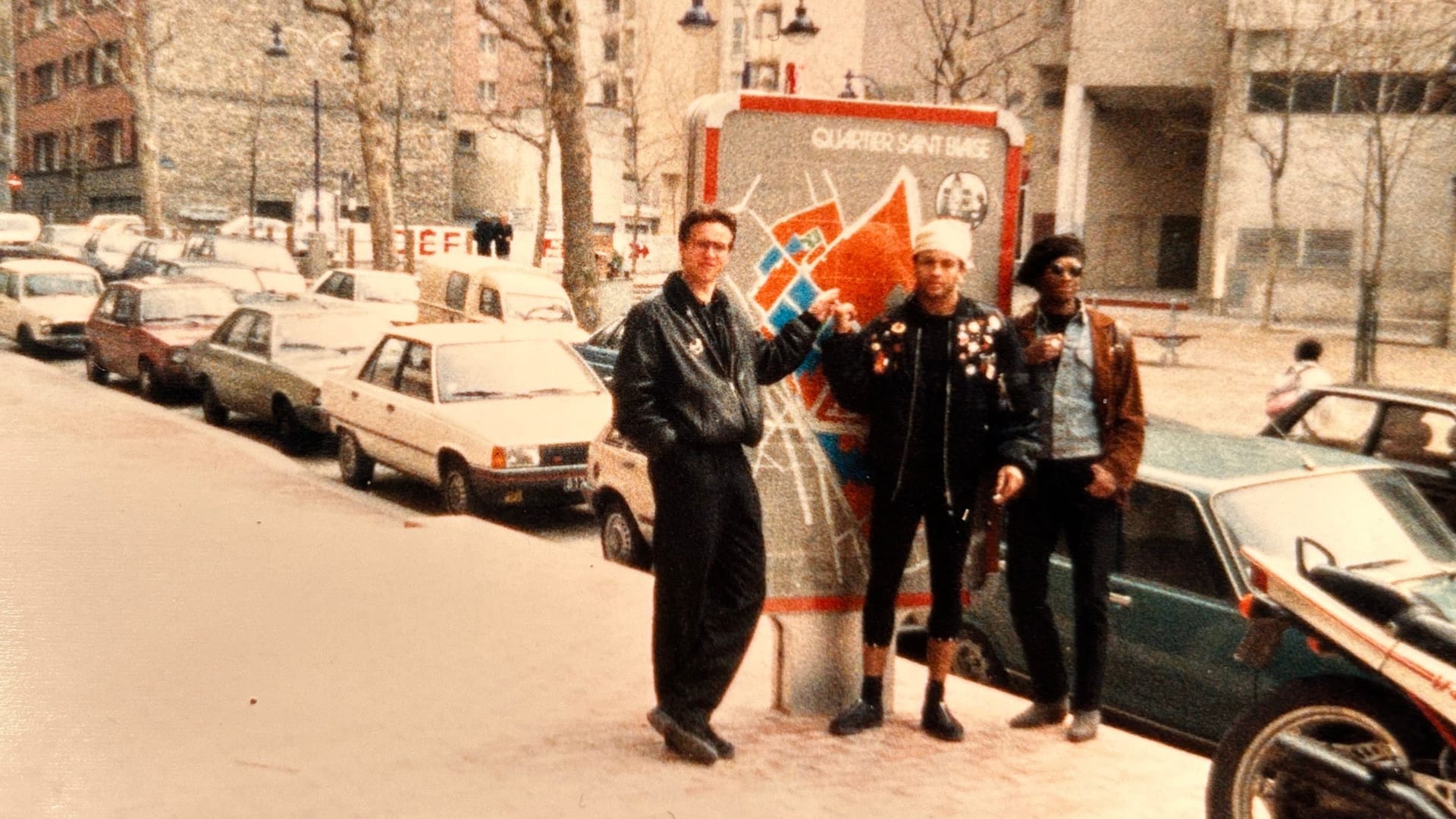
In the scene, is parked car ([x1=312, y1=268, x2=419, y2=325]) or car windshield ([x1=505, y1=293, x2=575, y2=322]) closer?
car windshield ([x1=505, y1=293, x2=575, y2=322])

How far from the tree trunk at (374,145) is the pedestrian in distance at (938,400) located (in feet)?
90.5

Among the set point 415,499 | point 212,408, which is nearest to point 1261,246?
point 212,408

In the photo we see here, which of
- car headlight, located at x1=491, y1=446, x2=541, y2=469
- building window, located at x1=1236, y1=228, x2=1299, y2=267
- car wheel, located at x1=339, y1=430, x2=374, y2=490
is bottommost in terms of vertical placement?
car wheel, located at x1=339, y1=430, x2=374, y2=490

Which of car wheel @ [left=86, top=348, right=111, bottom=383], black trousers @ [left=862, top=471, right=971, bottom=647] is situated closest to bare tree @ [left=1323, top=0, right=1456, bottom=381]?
black trousers @ [left=862, top=471, right=971, bottom=647]

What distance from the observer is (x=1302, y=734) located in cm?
414

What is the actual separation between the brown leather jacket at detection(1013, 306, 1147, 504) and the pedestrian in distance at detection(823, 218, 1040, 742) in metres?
0.30

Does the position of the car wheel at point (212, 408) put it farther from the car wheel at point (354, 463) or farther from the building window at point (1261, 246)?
the building window at point (1261, 246)

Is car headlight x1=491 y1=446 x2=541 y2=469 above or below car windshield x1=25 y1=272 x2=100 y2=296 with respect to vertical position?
below

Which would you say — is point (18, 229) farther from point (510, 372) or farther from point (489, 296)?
point (510, 372)

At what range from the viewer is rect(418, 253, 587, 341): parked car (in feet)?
67.3

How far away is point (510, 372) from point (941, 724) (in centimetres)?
830

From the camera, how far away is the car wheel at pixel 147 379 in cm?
1973

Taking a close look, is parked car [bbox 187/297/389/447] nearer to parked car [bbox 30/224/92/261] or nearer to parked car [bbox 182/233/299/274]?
parked car [bbox 182/233/299/274]

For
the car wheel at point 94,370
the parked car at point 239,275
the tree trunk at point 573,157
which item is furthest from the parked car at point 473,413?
the parked car at point 239,275
